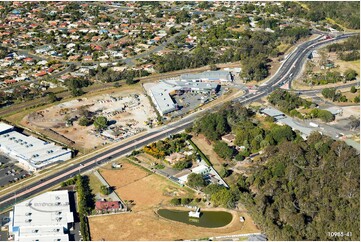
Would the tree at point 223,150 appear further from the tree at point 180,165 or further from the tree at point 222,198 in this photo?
the tree at point 222,198

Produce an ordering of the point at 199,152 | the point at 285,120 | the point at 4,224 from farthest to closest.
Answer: the point at 285,120 < the point at 199,152 < the point at 4,224

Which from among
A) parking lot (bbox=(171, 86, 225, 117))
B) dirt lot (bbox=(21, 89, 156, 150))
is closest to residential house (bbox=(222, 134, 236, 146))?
parking lot (bbox=(171, 86, 225, 117))

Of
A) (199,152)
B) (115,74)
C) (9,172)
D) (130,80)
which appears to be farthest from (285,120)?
(9,172)

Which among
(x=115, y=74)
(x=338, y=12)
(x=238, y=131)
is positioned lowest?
(x=115, y=74)

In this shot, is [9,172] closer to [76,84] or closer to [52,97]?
[52,97]

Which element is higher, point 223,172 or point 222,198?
point 222,198

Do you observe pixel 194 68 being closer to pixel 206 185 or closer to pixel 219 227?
pixel 206 185
